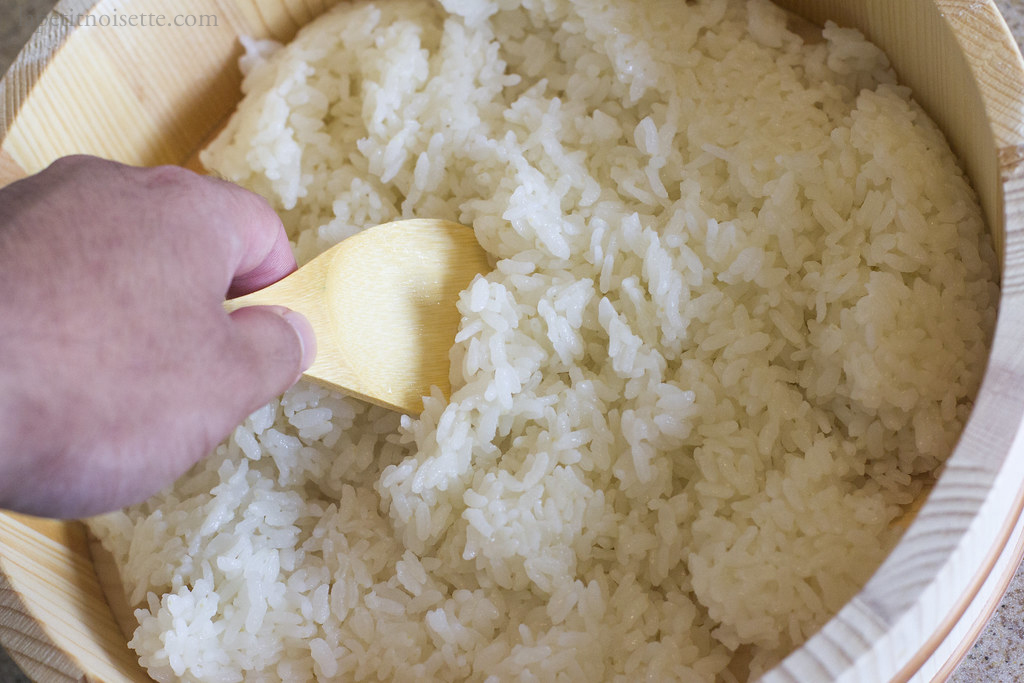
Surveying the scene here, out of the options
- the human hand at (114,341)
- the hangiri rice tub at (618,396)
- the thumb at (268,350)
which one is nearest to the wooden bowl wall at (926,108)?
the hangiri rice tub at (618,396)

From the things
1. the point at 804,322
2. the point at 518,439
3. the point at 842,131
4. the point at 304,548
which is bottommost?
the point at 304,548

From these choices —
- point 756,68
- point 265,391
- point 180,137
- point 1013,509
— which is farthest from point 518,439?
point 180,137

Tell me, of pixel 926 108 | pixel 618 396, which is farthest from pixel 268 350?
pixel 926 108

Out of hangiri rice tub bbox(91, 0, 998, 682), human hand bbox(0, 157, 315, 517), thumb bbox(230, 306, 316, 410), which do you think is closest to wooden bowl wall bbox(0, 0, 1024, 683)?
hangiri rice tub bbox(91, 0, 998, 682)

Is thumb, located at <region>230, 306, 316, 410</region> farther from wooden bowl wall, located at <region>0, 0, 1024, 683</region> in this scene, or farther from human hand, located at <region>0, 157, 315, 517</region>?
wooden bowl wall, located at <region>0, 0, 1024, 683</region>

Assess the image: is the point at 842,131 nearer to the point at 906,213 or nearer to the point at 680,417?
the point at 906,213

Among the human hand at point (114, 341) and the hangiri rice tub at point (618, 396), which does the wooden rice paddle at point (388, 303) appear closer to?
the hangiri rice tub at point (618, 396)

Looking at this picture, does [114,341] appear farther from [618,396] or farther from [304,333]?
[618,396]

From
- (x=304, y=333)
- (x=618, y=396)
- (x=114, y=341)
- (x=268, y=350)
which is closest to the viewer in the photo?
(x=114, y=341)
